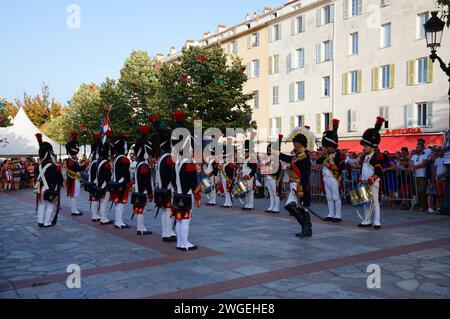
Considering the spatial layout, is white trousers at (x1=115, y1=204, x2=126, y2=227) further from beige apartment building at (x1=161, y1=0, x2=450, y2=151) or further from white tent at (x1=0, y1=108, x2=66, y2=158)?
beige apartment building at (x1=161, y1=0, x2=450, y2=151)

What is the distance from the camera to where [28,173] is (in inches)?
1015

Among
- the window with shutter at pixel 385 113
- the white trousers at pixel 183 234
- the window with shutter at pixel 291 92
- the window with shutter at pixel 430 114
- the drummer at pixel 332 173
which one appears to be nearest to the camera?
the white trousers at pixel 183 234

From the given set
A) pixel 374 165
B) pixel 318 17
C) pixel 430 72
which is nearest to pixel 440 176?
pixel 374 165

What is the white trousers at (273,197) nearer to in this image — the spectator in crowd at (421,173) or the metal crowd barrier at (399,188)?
the metal crowd barrier at (399,188)

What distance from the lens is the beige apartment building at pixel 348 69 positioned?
2783cm

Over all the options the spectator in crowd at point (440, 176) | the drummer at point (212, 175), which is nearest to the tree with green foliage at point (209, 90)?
the drummer at point (212, 175)

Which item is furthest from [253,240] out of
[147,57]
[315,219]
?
[147,57]

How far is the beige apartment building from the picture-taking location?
1096 inches

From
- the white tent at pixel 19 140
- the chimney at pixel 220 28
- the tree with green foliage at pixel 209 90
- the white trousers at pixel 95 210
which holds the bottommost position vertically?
the white trousers at pixel 95 210

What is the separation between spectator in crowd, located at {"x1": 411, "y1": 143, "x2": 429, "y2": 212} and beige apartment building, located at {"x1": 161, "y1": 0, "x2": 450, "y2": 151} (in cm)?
1531

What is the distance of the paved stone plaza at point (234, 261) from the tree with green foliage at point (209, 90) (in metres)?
18.8

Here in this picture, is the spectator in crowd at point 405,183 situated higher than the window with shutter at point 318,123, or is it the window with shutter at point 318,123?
the window with shutter at point 318,123

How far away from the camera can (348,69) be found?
32.4 meters

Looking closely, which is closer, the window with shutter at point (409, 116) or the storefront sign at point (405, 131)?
the storefront sign at point (405, 131)
